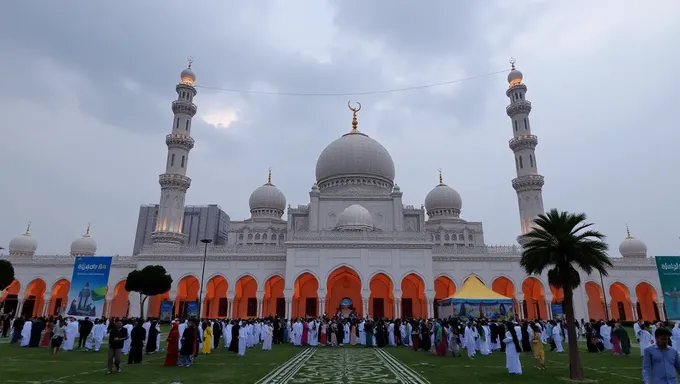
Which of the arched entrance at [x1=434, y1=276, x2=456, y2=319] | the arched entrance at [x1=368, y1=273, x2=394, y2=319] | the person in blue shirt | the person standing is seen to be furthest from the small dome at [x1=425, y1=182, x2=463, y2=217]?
the person in blue shirt

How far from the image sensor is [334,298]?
32875 mm

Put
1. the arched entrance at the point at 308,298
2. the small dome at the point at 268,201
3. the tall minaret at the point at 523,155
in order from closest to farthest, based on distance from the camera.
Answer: the arched entrance at the point at 308,298
the tall minaret at the point at 523,155
the small dome at the point at 268,201

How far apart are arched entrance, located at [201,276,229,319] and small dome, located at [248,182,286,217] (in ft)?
36.8

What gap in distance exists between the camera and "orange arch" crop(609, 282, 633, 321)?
33.9 metres

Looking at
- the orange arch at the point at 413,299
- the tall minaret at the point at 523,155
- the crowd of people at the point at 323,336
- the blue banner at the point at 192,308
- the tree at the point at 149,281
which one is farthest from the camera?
the tall minaret at the point at 523,155

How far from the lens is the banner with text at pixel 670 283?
2009cm

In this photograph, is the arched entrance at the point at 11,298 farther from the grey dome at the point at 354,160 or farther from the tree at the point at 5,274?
the grey dome at the point at 354,160

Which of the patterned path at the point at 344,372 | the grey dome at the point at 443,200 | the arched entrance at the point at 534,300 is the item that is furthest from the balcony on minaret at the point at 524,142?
the patterned path at the point at 344,372

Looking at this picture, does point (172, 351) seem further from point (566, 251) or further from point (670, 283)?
point (670, 283)

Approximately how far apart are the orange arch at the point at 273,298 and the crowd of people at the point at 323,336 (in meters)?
11.8

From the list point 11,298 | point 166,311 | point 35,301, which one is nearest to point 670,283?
point 166,311

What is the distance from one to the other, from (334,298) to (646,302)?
2579 centimetres

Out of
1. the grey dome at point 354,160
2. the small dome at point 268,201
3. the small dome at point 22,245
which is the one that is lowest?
the small dome at point 22,245

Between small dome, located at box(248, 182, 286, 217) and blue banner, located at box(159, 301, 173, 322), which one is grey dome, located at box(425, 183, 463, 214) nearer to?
small dome, located at box(248, 182, 286, 217)
